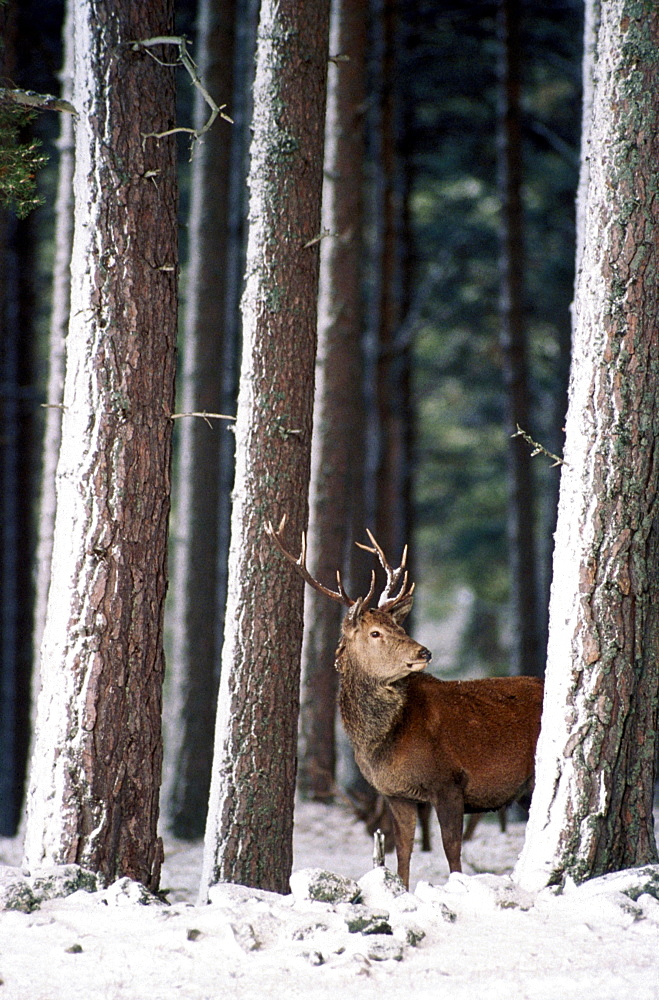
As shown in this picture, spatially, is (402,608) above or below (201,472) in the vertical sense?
below

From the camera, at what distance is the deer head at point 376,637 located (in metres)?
5.97

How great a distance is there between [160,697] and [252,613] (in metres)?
0.75

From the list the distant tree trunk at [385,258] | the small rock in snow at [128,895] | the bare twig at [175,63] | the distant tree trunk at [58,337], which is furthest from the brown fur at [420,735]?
the distant tree trunk at [385,258]

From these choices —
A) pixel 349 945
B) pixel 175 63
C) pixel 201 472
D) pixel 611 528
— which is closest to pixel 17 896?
pixel 349 945

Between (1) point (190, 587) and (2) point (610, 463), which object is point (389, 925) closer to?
(2) point (610, 463)

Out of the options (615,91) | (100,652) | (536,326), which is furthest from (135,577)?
(536,326)

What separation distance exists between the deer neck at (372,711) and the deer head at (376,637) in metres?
0.07

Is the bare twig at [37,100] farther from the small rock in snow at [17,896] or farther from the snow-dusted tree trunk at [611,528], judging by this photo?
the small rock in snow at [17,896]

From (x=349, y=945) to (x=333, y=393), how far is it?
6.57 metres

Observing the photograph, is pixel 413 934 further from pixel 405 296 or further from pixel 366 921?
pixel 405 296

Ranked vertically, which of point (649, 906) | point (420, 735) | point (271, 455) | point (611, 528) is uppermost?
point (271, 455)

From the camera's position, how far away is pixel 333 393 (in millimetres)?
10109

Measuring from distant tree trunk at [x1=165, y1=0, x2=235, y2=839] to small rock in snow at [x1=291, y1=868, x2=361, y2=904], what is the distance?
5.19 m


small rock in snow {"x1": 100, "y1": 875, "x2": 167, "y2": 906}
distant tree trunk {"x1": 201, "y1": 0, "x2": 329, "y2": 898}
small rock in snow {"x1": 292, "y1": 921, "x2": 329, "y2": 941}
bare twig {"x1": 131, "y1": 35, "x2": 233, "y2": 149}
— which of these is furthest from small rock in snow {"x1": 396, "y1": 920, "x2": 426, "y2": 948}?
bare twig {"x1": 131, "y1": 35, "x2": 233, "y2": 149}
